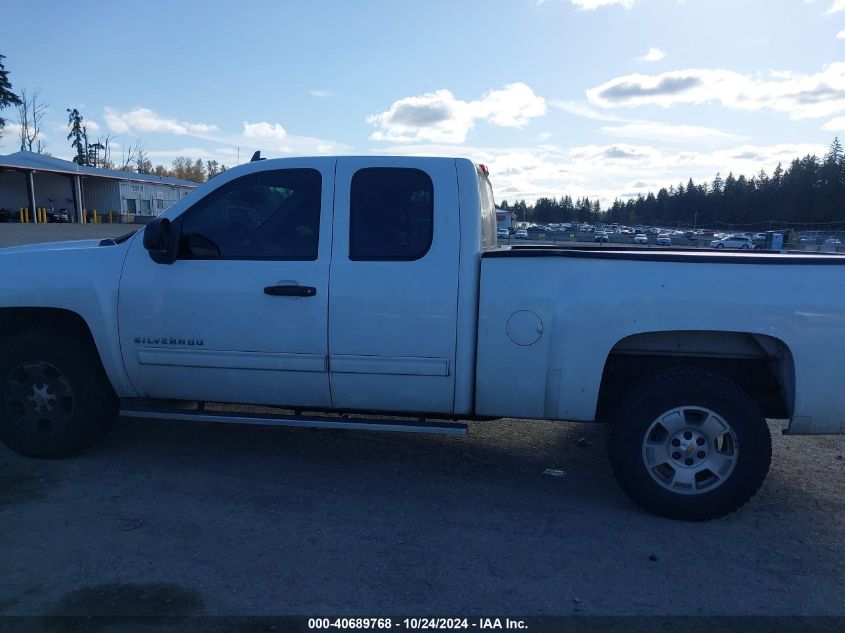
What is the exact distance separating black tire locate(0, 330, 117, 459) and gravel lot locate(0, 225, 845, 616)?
21 cm

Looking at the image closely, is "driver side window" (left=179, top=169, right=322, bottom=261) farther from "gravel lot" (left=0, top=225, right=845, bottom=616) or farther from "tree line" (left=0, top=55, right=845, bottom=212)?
"tree line" (left=0, top=55, right=845, bottom=212)

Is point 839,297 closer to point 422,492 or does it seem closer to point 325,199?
point 422,492

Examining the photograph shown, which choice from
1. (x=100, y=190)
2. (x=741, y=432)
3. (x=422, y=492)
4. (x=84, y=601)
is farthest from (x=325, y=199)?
(x=100, y=190)

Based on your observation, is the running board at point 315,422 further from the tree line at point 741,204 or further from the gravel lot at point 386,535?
the tree line at point 741,204

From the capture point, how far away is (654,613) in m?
3.07

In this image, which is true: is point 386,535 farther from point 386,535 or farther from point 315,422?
point 315,422

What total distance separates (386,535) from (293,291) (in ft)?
5.22

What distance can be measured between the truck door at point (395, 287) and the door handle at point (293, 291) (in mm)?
141

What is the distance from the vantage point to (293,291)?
421 cm

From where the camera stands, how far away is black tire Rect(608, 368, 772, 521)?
12.7ft

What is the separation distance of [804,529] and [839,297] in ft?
4.60

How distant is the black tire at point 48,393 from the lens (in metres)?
4.57

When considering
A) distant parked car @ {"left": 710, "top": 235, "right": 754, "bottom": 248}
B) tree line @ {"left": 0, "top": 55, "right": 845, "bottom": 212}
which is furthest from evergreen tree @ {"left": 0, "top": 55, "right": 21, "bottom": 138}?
distant parked car @ {"left": 710, "top": 235, "right": 754, "bottom": 248}

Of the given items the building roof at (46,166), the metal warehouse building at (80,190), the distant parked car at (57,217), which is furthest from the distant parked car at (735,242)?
the distant parked car at (57,217)
